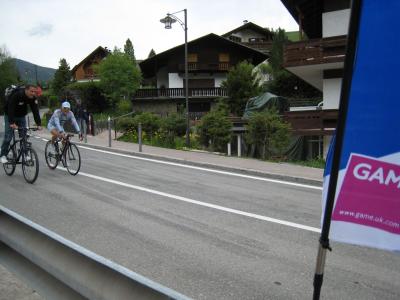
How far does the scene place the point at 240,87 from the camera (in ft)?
136

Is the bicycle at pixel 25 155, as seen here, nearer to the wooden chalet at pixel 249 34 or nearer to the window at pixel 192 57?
the window at pixel 192 57

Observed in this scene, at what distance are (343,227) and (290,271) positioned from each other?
106 inches

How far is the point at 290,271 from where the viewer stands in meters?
4.71

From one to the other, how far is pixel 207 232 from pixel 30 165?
204 inches

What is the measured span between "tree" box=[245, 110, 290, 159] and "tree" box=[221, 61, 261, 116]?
83.0ft

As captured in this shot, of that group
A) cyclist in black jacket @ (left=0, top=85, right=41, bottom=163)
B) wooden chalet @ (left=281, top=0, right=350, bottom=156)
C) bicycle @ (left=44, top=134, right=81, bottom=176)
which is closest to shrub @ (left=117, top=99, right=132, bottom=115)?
wooden chalet @ (left=281, top=0, right=350, bottom=156)

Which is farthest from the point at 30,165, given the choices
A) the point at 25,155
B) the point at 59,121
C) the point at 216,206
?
the point at 216,206

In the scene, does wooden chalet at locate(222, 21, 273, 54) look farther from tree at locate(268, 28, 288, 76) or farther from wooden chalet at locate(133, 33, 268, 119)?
wooden chalet at locate(133, 33, 268, 119)

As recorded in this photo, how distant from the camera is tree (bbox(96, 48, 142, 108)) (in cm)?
5159

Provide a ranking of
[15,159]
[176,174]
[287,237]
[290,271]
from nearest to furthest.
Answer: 1. [290,271]
2. [287,237]
3. [15,159]
4. [176,174]

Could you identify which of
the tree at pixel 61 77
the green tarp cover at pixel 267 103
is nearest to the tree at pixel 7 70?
the tree at pixel 61 77

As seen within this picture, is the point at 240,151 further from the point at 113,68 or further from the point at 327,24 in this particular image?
the point at 113,68

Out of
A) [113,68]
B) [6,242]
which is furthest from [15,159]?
[113,68]

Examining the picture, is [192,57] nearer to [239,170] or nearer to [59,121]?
[239,170]
